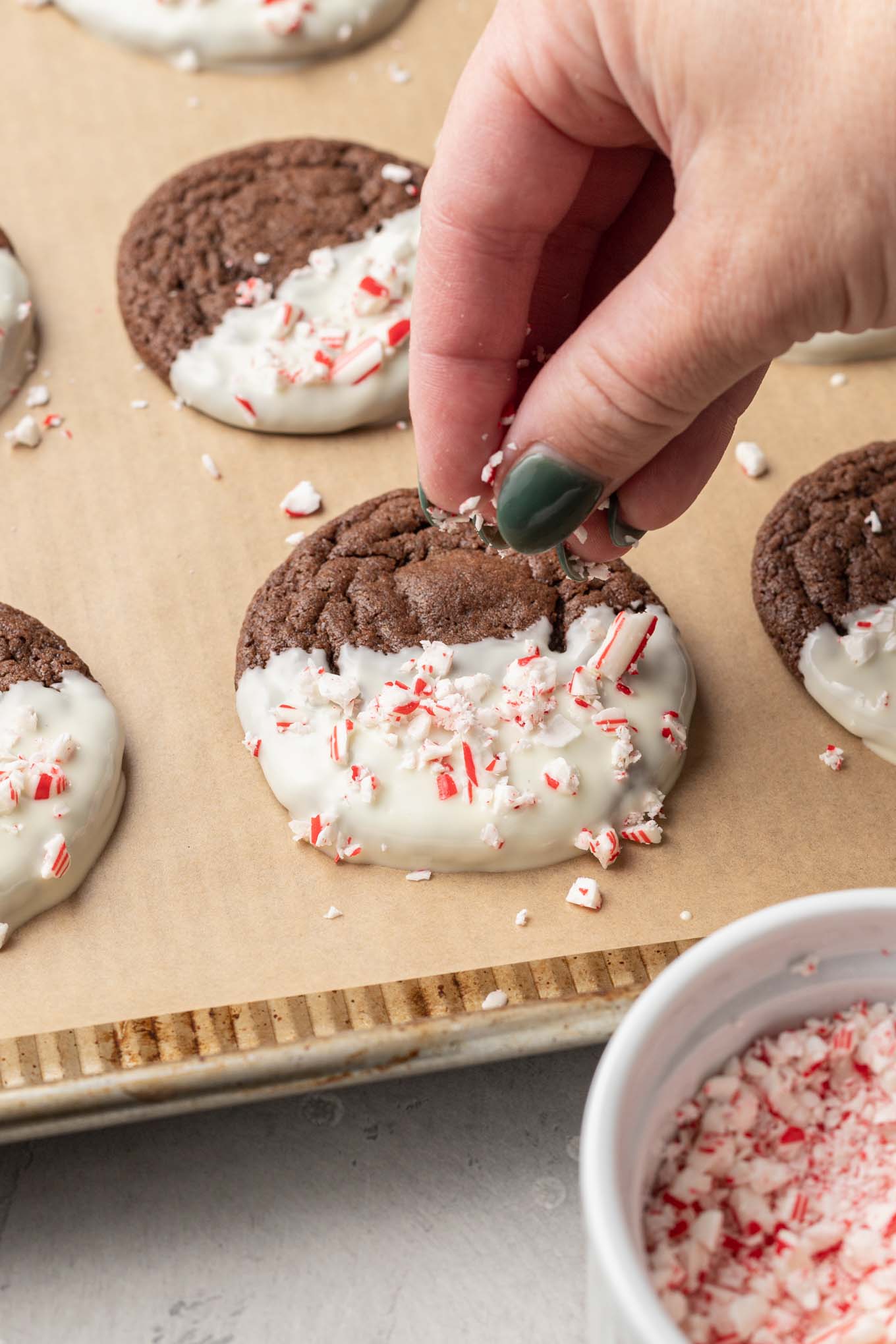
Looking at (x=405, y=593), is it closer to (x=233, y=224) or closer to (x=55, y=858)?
(x=55, y=858)

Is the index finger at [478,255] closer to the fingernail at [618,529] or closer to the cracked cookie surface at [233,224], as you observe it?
the fingernail at [618,529]

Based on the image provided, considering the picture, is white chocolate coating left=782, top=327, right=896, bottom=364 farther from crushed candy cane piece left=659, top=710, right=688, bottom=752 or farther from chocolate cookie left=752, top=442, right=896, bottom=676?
crushed candy cane piece left=659, top=710, right=688, bottom=752

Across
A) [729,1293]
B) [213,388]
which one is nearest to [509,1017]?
[729,1293]

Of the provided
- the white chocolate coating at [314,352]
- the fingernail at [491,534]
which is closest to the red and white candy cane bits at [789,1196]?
the fingernail at [491,534]

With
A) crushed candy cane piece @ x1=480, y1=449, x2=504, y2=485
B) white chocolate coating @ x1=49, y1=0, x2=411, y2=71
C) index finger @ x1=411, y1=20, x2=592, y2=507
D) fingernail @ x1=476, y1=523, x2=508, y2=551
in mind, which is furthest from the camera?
white chocolate coating @ x1=49, y1=0, x2=411, y2=71

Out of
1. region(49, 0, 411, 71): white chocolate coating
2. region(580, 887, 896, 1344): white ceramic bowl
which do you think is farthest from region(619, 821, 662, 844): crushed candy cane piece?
region(49, 0, 411, 71): white chocolate coating

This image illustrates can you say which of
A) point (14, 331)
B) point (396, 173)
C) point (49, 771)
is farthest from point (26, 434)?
point (396, 173)
